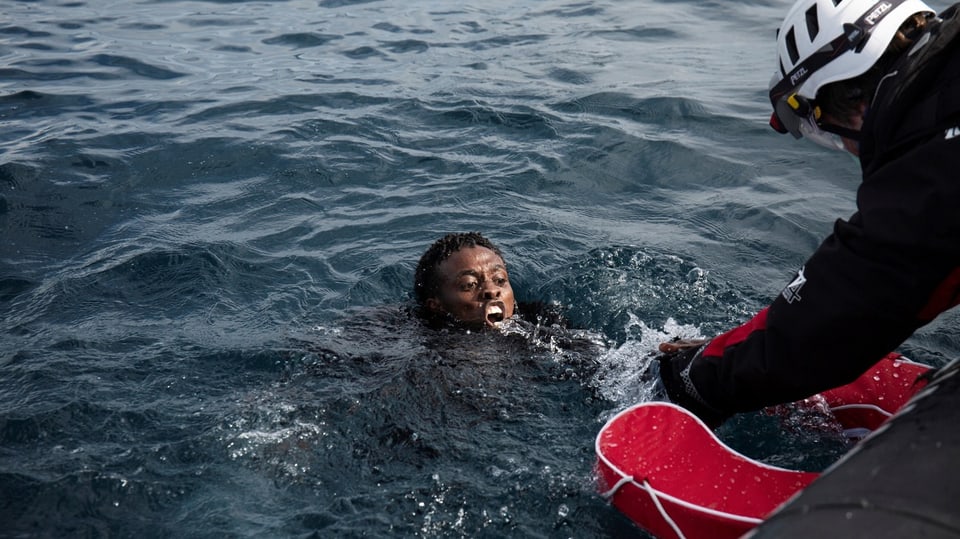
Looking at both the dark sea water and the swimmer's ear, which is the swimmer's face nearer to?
the swimmer's ear

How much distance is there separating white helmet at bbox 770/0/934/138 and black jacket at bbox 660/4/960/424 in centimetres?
19

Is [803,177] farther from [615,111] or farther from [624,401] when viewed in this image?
[624,401]

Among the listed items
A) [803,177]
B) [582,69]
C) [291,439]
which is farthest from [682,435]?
[582,69]

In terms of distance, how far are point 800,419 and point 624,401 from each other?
3.00 feet

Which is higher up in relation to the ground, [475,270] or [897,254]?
[897,254]

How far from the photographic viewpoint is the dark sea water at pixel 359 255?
434cm

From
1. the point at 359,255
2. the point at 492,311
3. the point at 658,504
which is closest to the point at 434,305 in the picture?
the point at 492,311

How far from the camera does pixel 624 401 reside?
4906 millimetres

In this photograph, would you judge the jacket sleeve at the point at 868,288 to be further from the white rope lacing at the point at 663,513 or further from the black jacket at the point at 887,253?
the white rope lacing at the point at 663,513

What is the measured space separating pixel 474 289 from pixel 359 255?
5.91 ft

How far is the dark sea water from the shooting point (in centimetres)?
434

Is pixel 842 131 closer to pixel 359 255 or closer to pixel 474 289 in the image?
pixel 474 289

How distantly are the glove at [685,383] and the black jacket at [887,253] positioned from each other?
51cm

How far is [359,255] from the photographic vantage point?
A: 24.0 feet
